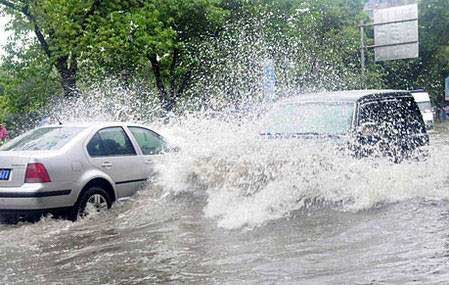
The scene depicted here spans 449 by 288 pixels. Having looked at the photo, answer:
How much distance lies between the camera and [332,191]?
7.80 meters

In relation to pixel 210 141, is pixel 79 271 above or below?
below

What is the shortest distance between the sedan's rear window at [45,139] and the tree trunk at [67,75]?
38.5 feet

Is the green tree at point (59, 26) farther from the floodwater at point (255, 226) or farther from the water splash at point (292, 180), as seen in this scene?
the water splash at point (292, 180)

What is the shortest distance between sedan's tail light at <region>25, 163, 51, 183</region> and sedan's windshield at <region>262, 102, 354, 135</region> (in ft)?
9.66

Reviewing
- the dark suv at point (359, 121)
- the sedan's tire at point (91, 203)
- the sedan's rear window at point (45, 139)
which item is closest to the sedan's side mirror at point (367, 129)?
the dark suv at point (359, 121)

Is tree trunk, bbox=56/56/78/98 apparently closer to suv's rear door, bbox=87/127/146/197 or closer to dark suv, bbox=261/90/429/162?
suv's rear door, bbox=87/127/146/197

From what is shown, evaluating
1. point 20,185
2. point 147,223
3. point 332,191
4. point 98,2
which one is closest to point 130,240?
point 147,223

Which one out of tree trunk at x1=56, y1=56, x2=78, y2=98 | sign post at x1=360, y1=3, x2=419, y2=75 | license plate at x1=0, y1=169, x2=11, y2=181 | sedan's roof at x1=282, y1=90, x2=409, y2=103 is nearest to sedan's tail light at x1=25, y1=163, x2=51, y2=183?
license plate at x1=0, y1=169, x2=11, y2=181

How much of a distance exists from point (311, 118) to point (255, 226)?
233cm

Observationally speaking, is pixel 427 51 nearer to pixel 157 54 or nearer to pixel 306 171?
pixel 157 54

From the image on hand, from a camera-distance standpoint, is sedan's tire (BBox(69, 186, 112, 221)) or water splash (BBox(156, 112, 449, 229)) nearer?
water splash (BBox(156, 112, 449, 229))

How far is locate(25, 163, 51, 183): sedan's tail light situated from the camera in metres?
8.17

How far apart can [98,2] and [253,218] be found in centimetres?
1637

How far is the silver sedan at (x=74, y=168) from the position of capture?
820cm
